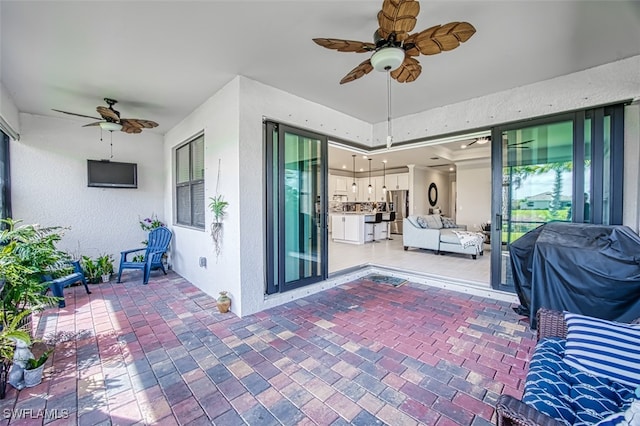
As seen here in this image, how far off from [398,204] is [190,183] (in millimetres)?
7685

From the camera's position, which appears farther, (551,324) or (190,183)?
(190,183)

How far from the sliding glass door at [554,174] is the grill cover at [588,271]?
637 mm

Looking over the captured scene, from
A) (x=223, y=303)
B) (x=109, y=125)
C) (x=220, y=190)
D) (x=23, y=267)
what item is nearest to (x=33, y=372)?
(x=23, y=267)

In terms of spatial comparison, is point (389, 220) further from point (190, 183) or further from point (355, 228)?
point (190, 183)

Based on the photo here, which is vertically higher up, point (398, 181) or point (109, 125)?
point (109, 125)

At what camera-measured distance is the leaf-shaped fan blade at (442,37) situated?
5.83 ft

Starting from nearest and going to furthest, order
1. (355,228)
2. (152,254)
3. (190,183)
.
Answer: (152,254) < (190,183) < (355,228)

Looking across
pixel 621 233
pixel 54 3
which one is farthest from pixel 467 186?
pixel 54 3

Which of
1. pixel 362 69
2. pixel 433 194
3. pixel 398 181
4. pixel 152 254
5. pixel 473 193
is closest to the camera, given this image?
pixel 362 69

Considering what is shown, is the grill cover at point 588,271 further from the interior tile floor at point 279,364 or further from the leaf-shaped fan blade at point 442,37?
the leaf-shaped fan blade at point 442,37

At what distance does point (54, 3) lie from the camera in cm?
196

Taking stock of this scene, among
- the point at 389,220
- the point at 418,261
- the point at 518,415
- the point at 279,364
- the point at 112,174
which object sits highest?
the point at 112,174

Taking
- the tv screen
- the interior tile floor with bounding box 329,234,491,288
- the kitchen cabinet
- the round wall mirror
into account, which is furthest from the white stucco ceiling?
the round wall mirror

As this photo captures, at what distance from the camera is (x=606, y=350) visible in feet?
4.42
